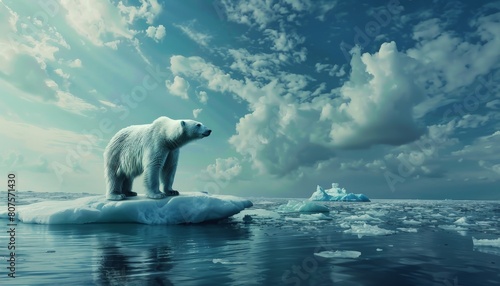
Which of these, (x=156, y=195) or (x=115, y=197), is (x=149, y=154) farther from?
(x=115, y=197)

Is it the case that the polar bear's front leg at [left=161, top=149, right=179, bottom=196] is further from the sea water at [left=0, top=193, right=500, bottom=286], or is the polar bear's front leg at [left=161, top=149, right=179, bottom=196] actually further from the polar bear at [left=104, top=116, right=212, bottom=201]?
the sea water at [left=0, top=193, right=500, bottom=286]

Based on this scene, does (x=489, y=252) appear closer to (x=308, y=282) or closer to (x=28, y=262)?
(x=308, y=282)

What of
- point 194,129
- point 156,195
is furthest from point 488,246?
point 156,195

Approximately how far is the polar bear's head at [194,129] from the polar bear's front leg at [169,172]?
49.0 inches

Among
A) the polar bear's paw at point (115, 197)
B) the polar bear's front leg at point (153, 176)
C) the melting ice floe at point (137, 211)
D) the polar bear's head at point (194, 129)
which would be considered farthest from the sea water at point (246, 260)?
the polar bear's head at point (194, 129)

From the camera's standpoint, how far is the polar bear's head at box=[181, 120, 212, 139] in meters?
12.8

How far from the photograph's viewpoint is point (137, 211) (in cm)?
1291

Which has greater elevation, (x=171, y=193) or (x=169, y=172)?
(x=169, y=172)

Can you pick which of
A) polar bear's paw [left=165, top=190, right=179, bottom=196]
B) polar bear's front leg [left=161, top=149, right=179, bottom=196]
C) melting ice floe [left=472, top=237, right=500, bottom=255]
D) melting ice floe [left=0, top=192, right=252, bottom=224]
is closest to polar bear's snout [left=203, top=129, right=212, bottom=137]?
polar bear's front leg [left=161, top=149, right=179, bottom=196]

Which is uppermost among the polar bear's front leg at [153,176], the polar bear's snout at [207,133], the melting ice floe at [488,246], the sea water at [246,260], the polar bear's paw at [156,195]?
the polar bear's snout at [207,133]

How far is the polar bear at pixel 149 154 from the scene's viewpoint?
502 inches

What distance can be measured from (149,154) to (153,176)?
0.89 m

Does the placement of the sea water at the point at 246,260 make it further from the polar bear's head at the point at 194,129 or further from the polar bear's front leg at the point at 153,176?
the polar bear's head at the point at 194,129

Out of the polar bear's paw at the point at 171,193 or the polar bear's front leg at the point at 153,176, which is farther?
the polar bear's paw at the point at 171,193
